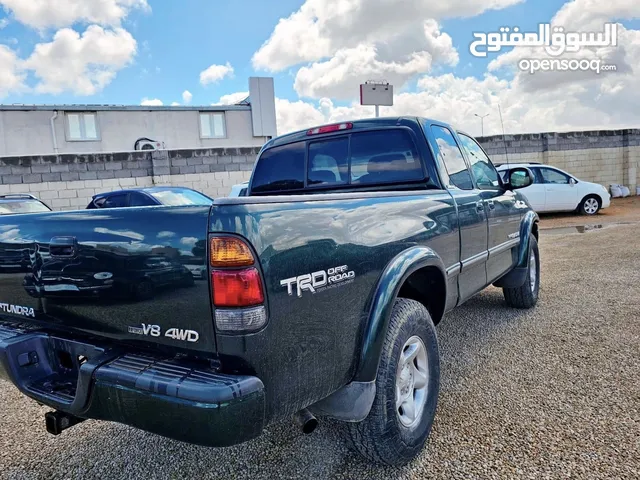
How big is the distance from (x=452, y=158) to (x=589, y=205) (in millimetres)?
12790

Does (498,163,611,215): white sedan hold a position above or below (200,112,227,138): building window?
below

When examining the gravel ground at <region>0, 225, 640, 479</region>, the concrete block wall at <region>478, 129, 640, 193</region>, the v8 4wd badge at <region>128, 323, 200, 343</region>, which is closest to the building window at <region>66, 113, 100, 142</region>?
the concrete block wall at <region>478, 129, 640, 193</region>

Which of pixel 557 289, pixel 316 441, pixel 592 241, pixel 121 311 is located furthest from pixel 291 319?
pixel 592 241

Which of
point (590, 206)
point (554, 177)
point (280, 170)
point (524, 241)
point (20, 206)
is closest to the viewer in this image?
point (280, 170)

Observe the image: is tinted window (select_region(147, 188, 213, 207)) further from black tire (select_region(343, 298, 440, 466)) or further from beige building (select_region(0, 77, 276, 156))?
beige building (select_region(0, 77, 276, 156))

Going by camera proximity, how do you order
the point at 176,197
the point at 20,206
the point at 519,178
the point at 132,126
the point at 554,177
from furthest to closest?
the point at 132,126
the point at 554,177
the point at 20,206
the point at 176,197
the point at 519,178

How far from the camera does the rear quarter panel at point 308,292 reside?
1622 millimetres

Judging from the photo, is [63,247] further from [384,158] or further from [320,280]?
[384,158]

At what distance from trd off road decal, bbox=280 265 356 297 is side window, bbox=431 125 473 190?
1660mm

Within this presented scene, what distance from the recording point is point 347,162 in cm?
334

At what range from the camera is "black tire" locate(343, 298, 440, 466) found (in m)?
2.16

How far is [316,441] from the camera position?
102 inches

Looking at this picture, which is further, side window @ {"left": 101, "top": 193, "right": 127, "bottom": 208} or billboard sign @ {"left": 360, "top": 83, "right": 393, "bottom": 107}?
billboard sign @ {"left": 360, "top": 83, "right": 393, "bottom": 107}

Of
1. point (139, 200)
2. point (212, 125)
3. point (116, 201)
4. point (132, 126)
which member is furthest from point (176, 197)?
point (212, 125)
